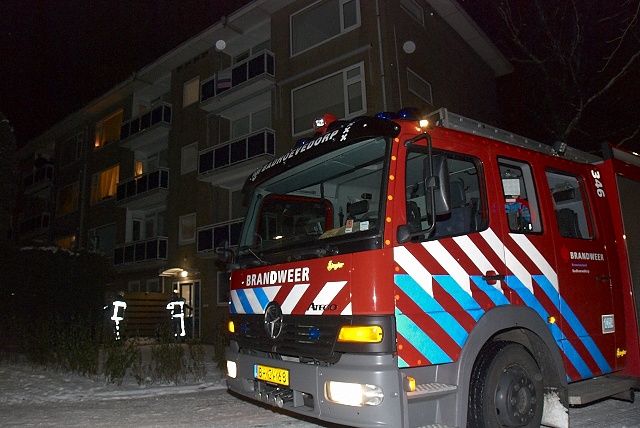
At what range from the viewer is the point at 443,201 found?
144 inches

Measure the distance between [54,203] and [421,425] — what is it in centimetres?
3292

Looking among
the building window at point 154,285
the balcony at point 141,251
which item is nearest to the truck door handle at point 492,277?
the balcony at point 141,251

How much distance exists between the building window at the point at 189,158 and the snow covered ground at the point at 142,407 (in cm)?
1407

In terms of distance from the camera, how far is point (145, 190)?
74.3 ft

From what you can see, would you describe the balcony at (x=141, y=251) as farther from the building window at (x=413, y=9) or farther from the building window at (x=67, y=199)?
the building window at (x=413, y=9)

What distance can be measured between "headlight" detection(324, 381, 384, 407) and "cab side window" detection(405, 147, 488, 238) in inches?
45.1

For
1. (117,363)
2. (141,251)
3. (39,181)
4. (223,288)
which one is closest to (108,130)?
(39,181)

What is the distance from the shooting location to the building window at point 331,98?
15.2 metres

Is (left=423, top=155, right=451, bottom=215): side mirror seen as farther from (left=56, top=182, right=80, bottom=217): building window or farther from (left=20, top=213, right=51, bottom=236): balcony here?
(left=20, top=213, right=51, bottom=236): balcony

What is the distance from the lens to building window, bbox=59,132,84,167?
30.2 metres

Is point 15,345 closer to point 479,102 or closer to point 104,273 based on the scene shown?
point 104,273

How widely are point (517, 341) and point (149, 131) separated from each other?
21376 mm

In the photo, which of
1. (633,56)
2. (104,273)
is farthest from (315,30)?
(104,273)

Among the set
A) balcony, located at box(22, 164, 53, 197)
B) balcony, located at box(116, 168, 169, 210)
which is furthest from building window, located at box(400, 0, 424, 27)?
balcony, located at box(22, 164, 53, 197)
